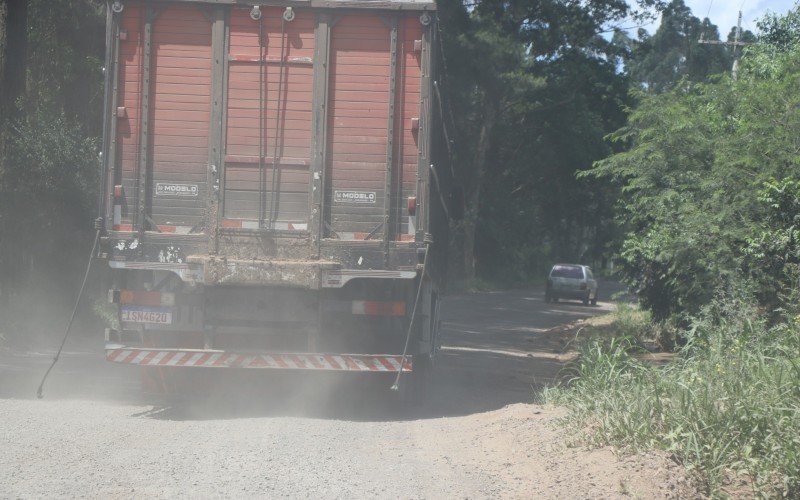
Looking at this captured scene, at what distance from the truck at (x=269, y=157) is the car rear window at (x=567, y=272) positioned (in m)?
31.6

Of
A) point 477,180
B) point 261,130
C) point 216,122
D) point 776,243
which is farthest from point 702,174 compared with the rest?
point 477,180

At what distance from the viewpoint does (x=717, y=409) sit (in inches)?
266

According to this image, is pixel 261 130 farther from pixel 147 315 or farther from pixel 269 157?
pixel 147 315

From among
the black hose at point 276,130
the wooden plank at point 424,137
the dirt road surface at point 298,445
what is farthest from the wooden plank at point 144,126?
the wooden plank at point 424,137

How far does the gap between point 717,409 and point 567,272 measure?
34429 mm

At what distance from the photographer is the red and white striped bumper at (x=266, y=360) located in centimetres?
934

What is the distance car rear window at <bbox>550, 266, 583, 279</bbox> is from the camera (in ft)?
133

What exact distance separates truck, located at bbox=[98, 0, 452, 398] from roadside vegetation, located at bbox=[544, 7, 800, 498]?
247 cm

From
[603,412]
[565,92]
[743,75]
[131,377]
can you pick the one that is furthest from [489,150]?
[603,412]

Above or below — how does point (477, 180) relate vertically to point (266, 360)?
above

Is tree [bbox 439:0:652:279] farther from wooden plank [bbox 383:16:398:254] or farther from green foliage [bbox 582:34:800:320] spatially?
wooden plank [bbox 383:16:398:254]

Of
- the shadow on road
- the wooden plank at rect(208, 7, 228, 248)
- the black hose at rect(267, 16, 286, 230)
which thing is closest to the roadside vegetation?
the shadow on road

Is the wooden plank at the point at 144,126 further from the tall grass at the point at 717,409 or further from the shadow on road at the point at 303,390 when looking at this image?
the tall grass at the point at 717,409

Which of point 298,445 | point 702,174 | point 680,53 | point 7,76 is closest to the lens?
point 298,445
